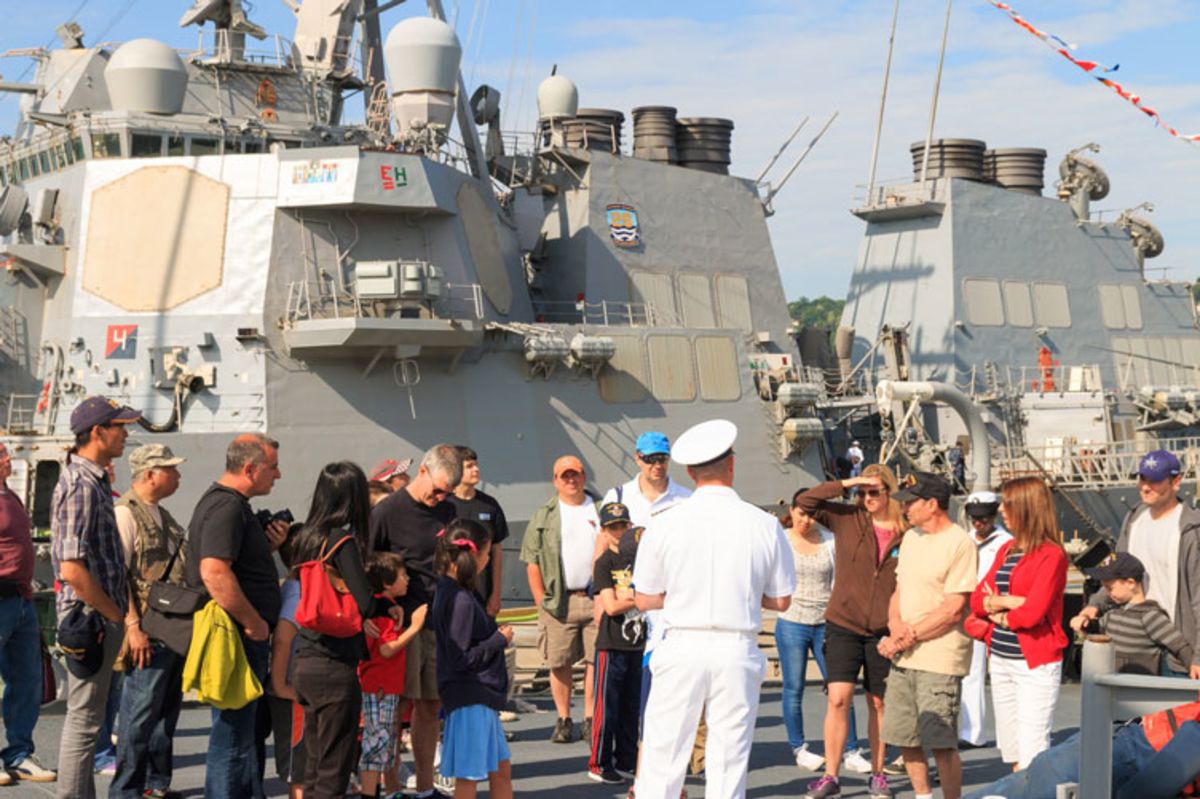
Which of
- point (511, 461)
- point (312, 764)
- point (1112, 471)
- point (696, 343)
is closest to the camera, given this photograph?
point (312, 764)

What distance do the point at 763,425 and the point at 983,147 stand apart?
33.4 ft

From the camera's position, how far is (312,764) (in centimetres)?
618

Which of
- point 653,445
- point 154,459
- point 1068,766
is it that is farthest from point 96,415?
point 1068,766

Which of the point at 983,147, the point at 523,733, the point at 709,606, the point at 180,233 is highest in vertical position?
the point at 983,147

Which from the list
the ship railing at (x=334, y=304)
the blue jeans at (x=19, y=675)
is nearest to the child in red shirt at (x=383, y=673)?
the blue jeans at (x=19, y=675)

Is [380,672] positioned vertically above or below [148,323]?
below

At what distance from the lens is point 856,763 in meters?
8.19

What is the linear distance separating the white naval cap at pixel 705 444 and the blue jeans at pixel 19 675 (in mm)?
3560

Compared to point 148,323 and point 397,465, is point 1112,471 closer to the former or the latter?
point 148,323

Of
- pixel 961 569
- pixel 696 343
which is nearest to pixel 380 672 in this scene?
pixel 961 569

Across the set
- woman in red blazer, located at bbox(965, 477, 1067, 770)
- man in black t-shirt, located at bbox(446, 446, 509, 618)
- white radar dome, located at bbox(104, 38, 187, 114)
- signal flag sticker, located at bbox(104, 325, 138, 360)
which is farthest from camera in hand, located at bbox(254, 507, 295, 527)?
white radar dome, located at bbox(104, 38, 187, 114)

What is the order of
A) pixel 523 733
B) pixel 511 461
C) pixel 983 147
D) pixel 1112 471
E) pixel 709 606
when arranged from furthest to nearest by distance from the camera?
pixel 983 147 < pixel 1112 471 < pixel 511 461 < pixel 523 733 < pixel 709 606

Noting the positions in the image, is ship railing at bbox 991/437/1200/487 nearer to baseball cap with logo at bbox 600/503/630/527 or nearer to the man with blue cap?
the man with blue cap

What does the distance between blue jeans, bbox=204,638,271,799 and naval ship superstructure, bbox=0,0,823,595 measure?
9.47 meters
